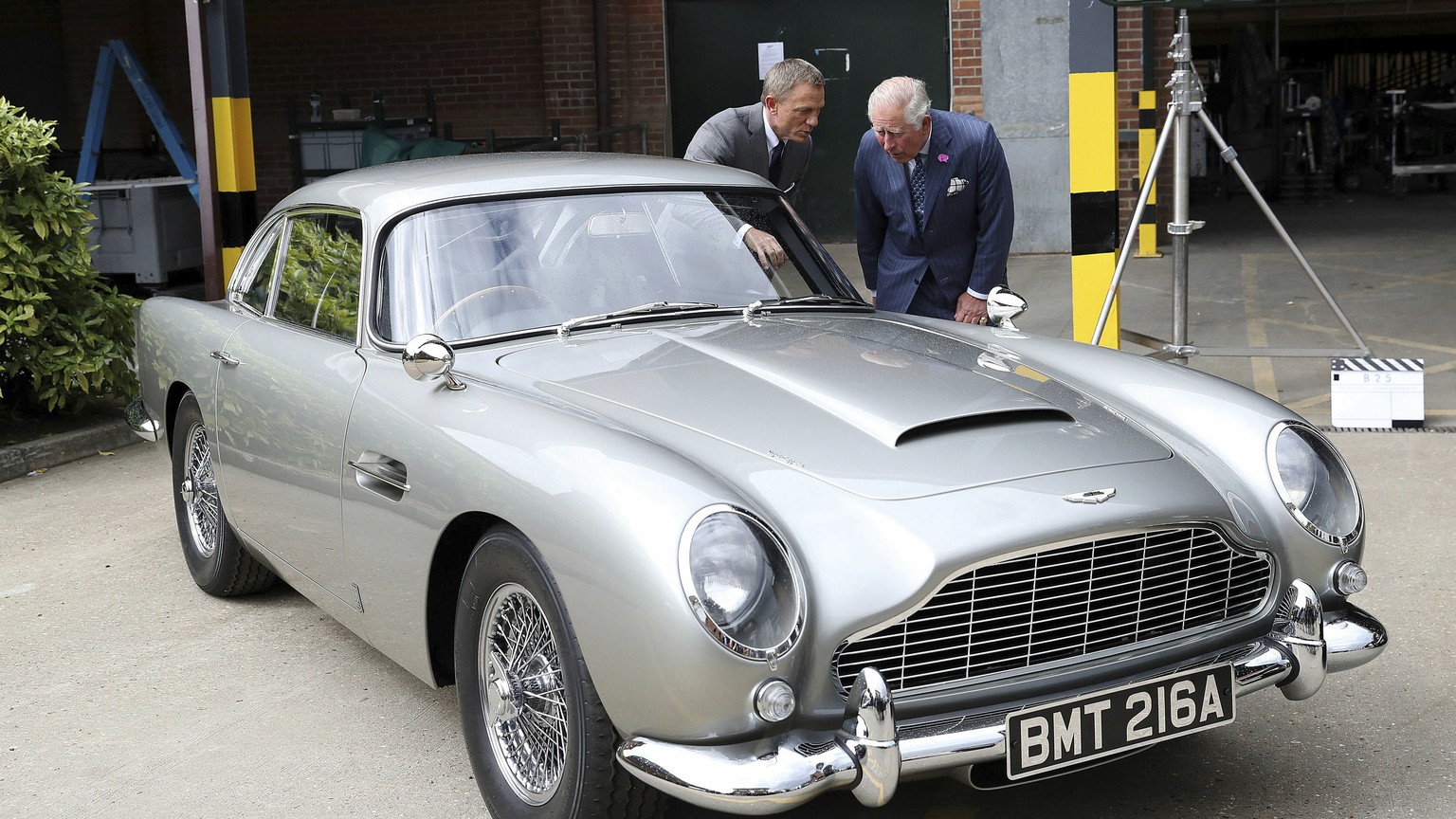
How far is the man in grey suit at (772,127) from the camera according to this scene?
5477 mm

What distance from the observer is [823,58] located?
46.0 feet

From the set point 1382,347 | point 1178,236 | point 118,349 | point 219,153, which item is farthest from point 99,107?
point 1382,347

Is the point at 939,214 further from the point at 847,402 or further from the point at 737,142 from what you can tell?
the point at 847,402

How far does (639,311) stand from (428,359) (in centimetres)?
68

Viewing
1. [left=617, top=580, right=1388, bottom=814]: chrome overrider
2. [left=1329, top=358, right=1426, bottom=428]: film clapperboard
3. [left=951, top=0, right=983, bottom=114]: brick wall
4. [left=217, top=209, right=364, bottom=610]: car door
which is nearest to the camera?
[left=617, top=580, right=1388, bottom=814]: chrome overrider

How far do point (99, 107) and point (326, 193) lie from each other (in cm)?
901

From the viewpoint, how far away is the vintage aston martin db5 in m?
2.53

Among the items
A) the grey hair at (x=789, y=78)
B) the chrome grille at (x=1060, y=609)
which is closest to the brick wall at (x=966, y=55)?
the grey hair at (x=789, y=78)

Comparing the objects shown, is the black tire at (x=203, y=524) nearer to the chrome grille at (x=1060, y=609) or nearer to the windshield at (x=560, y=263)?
the windshield at (x=560, y=263)

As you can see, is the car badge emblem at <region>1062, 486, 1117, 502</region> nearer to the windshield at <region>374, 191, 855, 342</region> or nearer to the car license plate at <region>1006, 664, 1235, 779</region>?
the car license plate at <region>1006, 664, 1235, 779</region>

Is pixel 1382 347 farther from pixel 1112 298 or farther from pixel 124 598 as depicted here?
pixel 124 598

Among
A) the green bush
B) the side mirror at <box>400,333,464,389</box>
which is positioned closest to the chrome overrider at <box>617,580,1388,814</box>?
the side mirror at <box>400,333,464,389</box>

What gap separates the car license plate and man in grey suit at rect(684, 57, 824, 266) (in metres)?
3.15

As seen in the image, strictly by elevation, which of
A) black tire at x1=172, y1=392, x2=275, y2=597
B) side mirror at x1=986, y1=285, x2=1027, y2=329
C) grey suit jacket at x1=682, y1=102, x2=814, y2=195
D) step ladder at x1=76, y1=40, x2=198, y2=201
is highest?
step ladder at x1=76, y1=40, x2=198, y2=201
